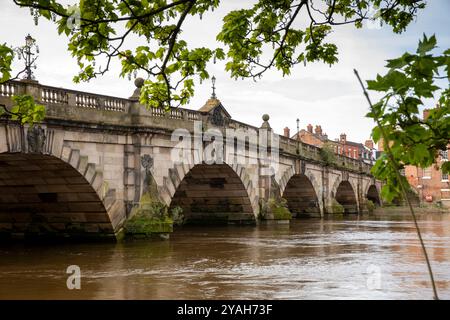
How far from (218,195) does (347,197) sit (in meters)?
22.8

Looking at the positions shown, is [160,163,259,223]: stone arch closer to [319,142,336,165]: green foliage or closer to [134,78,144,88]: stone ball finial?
[134,78,144,88]: stone ball finial

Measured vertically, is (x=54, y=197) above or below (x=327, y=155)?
below

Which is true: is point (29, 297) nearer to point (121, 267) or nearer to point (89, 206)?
point (121, 267)

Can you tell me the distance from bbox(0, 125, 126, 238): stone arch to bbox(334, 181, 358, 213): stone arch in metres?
32.1

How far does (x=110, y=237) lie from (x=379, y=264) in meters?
8.89

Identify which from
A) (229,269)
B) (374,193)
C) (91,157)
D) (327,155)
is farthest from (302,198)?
(229,269)

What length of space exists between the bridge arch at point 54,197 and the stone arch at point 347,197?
105 feet

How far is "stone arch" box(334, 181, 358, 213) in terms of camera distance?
48.6 metres

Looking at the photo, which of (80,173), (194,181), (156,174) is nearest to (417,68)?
(80,173)

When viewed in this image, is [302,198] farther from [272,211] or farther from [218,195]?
[218,195]

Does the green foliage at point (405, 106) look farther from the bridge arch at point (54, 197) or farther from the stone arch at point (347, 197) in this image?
the stone arch at point (347, 197)

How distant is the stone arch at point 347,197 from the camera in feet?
159

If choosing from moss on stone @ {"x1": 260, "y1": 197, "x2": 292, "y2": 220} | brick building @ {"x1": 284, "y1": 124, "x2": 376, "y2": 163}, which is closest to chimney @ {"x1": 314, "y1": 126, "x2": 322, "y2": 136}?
brick building @ {"x1": 284, "y1": 124, "x2": 376, "y2": 163}

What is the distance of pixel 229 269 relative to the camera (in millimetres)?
13250
